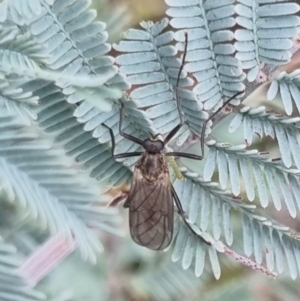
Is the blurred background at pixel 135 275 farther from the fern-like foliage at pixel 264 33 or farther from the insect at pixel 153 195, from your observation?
the fern-like foliage at pixel 264 33

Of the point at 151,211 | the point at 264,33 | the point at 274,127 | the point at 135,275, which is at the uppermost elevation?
the point at 264,33

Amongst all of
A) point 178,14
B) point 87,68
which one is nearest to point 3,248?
point 87,68

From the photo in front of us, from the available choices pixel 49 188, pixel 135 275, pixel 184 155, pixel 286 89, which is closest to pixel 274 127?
pixel 286 89

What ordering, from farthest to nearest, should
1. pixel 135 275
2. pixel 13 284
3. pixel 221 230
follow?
1. pixel 135 275
2. pixel 221 230
3. pixel 13 284

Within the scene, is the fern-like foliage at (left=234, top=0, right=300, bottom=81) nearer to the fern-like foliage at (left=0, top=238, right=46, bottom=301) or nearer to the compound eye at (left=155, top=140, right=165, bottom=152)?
the compound eye at (left=155, top=140, right=165, bottom=152)

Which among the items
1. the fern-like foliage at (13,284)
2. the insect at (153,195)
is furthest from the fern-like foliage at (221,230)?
the fern-like foliage at (13,284)

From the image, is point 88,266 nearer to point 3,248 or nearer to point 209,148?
point 209,148

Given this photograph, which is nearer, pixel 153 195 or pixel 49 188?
pixel 49 188

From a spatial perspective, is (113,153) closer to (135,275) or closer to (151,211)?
(151,211)
